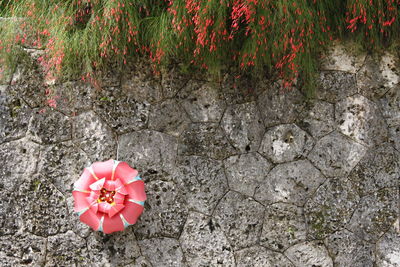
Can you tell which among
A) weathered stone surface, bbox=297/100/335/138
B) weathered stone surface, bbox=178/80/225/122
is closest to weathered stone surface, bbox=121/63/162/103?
weathered stone surface, bbox=178/80/225/122

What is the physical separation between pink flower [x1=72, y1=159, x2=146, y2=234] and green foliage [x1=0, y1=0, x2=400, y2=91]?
0.55m

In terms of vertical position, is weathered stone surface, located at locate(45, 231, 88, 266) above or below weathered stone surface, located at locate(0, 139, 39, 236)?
below

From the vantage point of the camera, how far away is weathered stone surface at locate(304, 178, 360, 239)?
246 centimetres

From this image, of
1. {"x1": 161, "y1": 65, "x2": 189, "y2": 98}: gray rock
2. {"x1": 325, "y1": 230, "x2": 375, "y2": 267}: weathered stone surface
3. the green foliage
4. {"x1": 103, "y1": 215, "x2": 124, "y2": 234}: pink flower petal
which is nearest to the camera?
the green foliage

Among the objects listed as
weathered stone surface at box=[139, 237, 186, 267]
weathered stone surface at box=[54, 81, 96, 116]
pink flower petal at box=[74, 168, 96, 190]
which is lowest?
weathered stone surface at box=[139, 237, 186, 267]

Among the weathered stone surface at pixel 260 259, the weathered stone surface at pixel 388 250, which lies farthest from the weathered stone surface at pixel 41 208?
the weathered stone surface at pixel 388 250

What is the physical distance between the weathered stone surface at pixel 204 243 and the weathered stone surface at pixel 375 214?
26.2 inches

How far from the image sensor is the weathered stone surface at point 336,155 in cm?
250

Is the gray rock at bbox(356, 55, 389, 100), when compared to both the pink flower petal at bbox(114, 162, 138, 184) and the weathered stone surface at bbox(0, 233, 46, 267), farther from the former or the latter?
the weathered stone surface at bbox(0, 233, 46, 267)

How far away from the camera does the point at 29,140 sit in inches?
101

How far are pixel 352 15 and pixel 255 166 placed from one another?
92cm

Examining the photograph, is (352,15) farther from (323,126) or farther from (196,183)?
(196,183)

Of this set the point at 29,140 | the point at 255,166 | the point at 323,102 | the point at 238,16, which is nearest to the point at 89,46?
the point at 29,140

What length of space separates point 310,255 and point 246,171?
1.82ft
